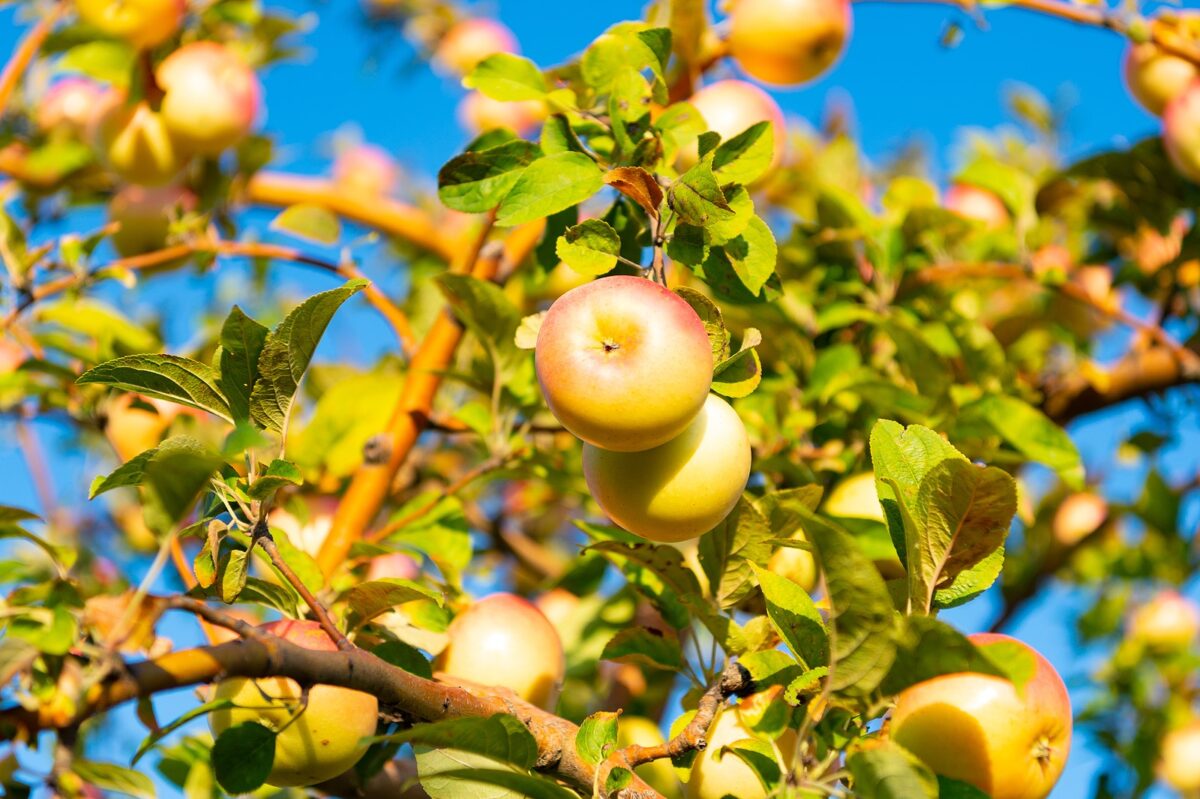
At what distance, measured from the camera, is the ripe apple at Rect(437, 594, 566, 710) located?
115 cm

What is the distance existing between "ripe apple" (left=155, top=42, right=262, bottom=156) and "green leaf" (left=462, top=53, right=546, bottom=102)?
30.5 inches

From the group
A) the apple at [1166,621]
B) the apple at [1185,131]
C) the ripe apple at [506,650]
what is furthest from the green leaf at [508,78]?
the apple at [1166,621]

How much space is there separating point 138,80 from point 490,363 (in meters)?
0.81

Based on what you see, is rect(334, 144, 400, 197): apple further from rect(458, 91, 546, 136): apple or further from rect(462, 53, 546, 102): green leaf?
rect(462, 53, 546, 102): green leaf

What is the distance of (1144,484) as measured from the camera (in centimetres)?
213

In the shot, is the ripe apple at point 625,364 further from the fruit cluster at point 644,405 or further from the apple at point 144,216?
the apple at point 144,216

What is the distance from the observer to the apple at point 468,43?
3051 mm

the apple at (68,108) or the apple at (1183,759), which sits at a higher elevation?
the apple at (68,108)

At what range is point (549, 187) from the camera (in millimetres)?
958

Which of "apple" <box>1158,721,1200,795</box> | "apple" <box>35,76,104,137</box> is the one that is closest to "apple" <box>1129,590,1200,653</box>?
"apple" <box>1158,721,1200,795</box>

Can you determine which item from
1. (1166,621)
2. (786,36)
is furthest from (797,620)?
(1166,621)

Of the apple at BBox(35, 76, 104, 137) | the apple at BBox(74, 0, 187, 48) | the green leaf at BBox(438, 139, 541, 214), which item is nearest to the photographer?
the green leaf at BBox(438, 139, 541, 214)

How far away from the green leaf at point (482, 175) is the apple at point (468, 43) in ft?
6.62

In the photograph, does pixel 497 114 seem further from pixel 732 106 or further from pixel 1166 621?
pixel 1166 621
